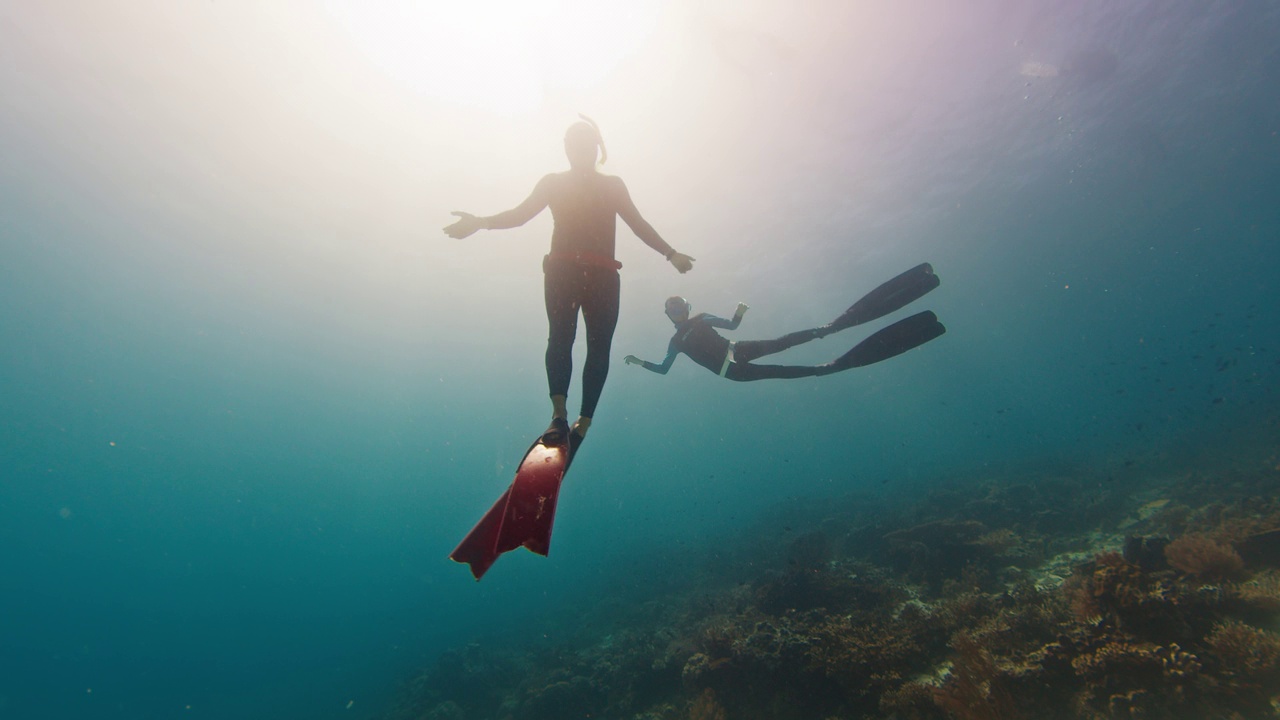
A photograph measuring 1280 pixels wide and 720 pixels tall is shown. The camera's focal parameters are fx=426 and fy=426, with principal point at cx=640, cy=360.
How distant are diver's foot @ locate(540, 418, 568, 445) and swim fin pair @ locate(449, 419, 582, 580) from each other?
1 cm

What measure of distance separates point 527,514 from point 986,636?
7.05 m

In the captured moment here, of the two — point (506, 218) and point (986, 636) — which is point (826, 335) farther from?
point (506, 218)

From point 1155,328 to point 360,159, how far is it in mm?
143327

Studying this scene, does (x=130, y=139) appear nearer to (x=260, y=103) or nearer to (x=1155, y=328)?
(x=260, y=103)

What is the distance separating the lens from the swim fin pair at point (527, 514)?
80.6 inches

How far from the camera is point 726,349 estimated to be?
269 inches

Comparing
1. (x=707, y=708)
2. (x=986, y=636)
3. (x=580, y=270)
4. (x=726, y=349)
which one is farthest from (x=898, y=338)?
(x=707, y=708)

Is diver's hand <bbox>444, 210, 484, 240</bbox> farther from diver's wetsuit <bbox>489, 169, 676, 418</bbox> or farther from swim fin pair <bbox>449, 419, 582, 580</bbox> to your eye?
swim fin pair <bbox>449, 419, 582, 580</bbox>

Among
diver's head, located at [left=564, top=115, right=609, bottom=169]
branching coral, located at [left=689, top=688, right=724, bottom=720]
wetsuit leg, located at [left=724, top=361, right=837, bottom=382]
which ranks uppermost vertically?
diver's head, located at [left=564, top=115, right=609, bottom=169]

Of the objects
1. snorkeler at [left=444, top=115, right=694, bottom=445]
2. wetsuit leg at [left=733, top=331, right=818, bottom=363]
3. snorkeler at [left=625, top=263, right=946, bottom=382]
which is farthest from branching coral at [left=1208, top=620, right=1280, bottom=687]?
snorkeler at [left=444, top=115, right=694, bottom=445]

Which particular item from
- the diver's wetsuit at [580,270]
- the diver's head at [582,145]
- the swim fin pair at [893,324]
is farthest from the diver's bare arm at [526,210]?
the swim fin pair at [893,324]

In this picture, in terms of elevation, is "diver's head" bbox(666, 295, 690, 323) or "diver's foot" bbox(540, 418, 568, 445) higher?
"diver's head" bbox(666, 295, 690, 323)

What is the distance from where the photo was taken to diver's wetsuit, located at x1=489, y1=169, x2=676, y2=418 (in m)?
3.20

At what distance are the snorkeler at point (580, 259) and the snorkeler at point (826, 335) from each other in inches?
89.9
